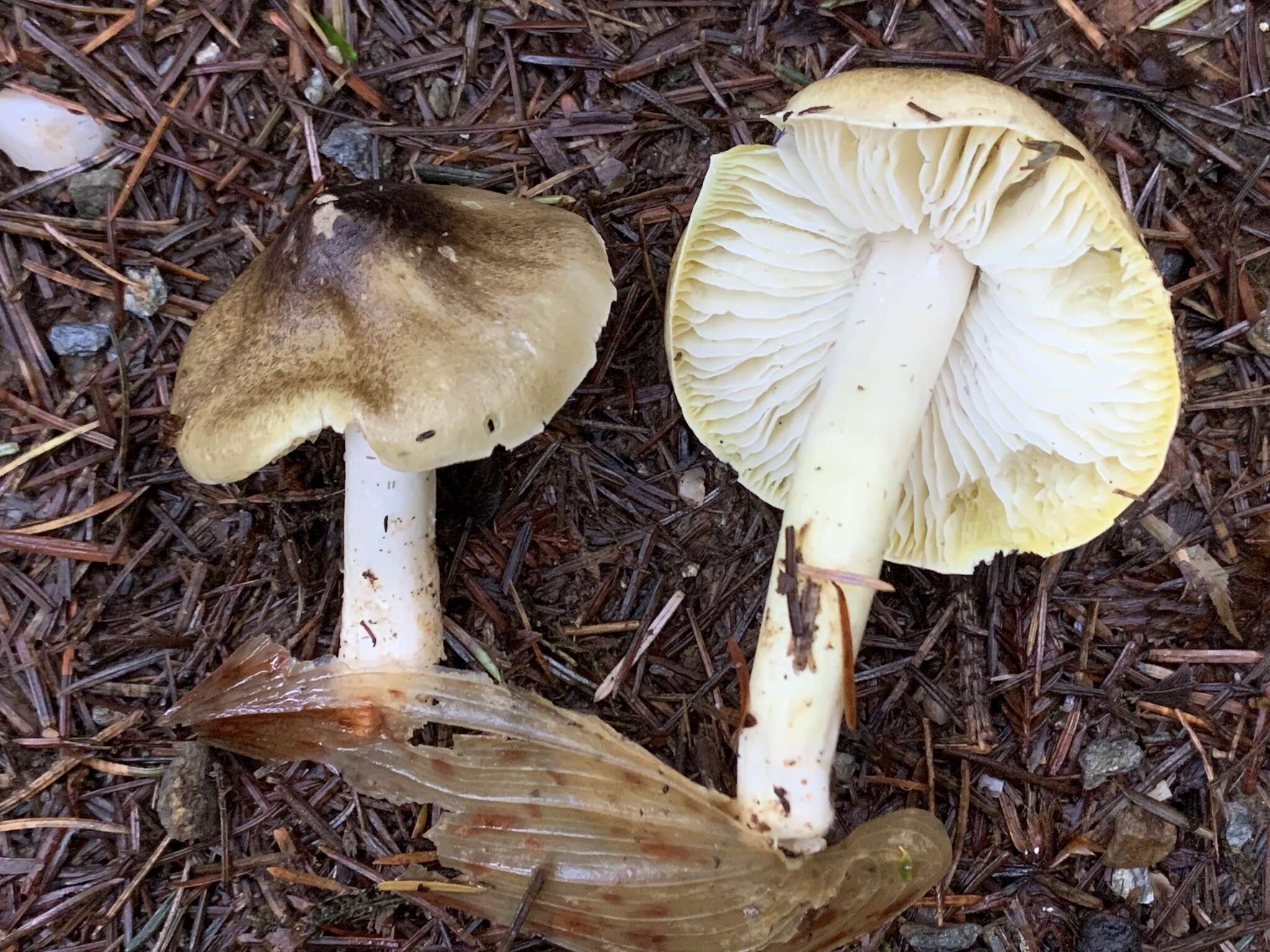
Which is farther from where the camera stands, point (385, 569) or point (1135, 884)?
point (1135, 884)

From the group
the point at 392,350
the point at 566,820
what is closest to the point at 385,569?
the point at 392,350

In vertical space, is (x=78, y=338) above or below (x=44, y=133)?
below

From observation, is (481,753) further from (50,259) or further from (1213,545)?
(1213,545)

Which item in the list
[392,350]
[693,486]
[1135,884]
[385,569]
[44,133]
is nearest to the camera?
[392,350]

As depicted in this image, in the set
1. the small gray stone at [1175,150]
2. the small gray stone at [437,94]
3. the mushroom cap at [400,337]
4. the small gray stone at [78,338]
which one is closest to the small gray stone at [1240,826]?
the small gray stone at [1175,150]

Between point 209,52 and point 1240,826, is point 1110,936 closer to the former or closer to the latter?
point 1240,826

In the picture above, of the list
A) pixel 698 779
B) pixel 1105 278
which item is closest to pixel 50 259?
pixel 698 779

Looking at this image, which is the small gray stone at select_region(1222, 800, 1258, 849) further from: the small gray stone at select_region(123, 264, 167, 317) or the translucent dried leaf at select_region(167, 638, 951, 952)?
the small gray stone at select_region(123, 264, 167, 317)

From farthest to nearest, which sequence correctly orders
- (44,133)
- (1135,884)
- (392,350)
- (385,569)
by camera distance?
1. (44,133)
2. (1135,884)
3. (385,569)
4. (392,350)
